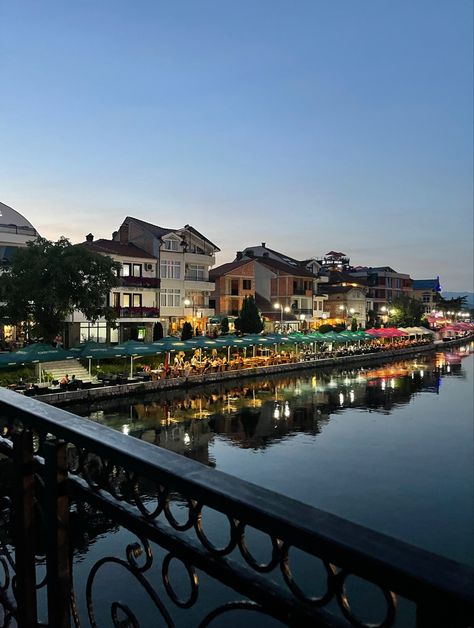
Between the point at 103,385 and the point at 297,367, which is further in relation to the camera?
the point at 297,367

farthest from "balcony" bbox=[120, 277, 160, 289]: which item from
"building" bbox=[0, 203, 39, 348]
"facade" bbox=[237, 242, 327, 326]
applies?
"facade" bbox=[237, 242, 327, 326]

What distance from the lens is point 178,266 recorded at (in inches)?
2031

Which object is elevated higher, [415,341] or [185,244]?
[185,244]

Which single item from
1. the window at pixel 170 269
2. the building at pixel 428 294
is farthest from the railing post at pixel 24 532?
the building at pixel 428 294

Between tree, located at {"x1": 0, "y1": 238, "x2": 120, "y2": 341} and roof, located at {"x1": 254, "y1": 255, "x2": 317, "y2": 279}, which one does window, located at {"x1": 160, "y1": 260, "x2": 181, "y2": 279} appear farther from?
roof, located at {"x1": 254, "y1": 255, "x2": 317, "y2": 279}

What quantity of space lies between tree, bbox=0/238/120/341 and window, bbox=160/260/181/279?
1810cm

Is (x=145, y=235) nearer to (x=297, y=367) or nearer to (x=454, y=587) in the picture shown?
(x=297, y=367)

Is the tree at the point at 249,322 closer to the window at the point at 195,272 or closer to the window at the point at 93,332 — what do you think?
the window at the point at 195,272

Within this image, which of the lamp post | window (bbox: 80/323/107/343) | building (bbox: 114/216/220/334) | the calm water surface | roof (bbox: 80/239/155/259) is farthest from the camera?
the lamp post

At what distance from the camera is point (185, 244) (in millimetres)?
52312

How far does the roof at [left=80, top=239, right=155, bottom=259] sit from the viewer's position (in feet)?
153

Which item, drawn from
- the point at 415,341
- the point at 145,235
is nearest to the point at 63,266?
the point at 145,235

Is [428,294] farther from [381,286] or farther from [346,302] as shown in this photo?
[346,302]

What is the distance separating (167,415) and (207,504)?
2550 centimetres
